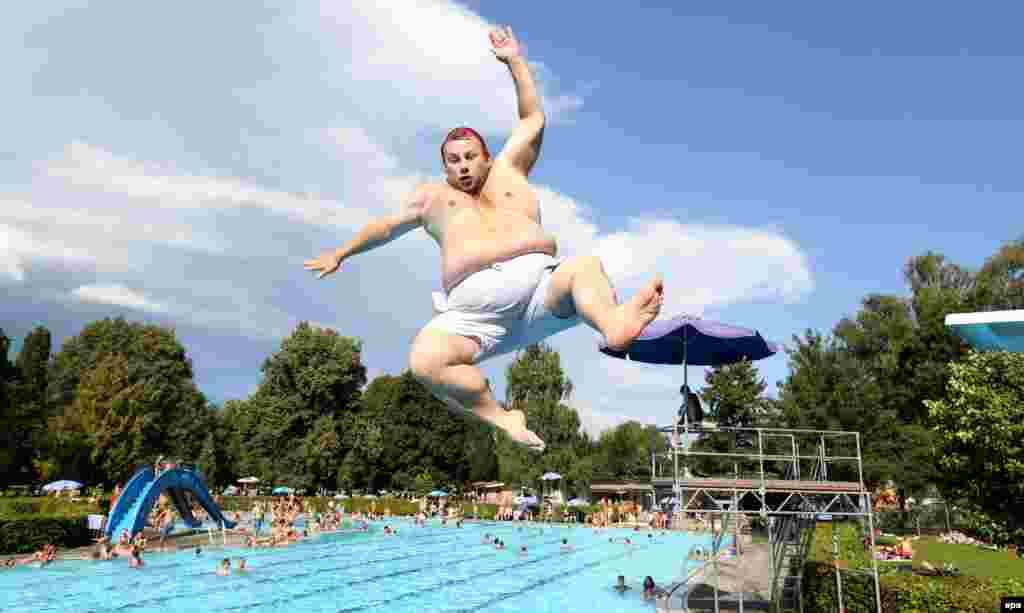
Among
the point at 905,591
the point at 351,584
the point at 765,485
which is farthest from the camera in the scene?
the point at 351,584

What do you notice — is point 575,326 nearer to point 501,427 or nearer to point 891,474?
point 501,427

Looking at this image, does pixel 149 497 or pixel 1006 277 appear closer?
pixel 149 497

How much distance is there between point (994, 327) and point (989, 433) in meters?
9.35

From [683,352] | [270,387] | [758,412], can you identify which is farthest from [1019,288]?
[270,387]

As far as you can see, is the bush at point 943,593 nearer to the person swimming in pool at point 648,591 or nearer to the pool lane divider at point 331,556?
the person swimming in pool at point 648,591

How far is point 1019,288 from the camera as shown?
33500 mm

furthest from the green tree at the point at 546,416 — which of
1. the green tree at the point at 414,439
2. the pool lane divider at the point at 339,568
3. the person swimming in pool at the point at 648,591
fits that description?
the person swimming in pool at the point at 648,591

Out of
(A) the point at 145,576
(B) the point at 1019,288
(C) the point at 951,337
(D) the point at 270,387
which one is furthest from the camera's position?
(D) the point at 270,387

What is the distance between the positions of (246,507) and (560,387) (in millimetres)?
20735

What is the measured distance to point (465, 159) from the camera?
165 inches

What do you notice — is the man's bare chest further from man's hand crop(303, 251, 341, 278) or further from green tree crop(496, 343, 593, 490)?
green tree crop(496, 343, 593, 490)

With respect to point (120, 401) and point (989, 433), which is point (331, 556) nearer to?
point (120, 401)

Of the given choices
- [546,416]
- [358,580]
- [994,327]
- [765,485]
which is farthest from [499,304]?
[546,416]

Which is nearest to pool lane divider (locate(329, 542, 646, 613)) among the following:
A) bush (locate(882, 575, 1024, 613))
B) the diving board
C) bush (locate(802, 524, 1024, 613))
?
bush (locate(802, 524, 1024, 613))
